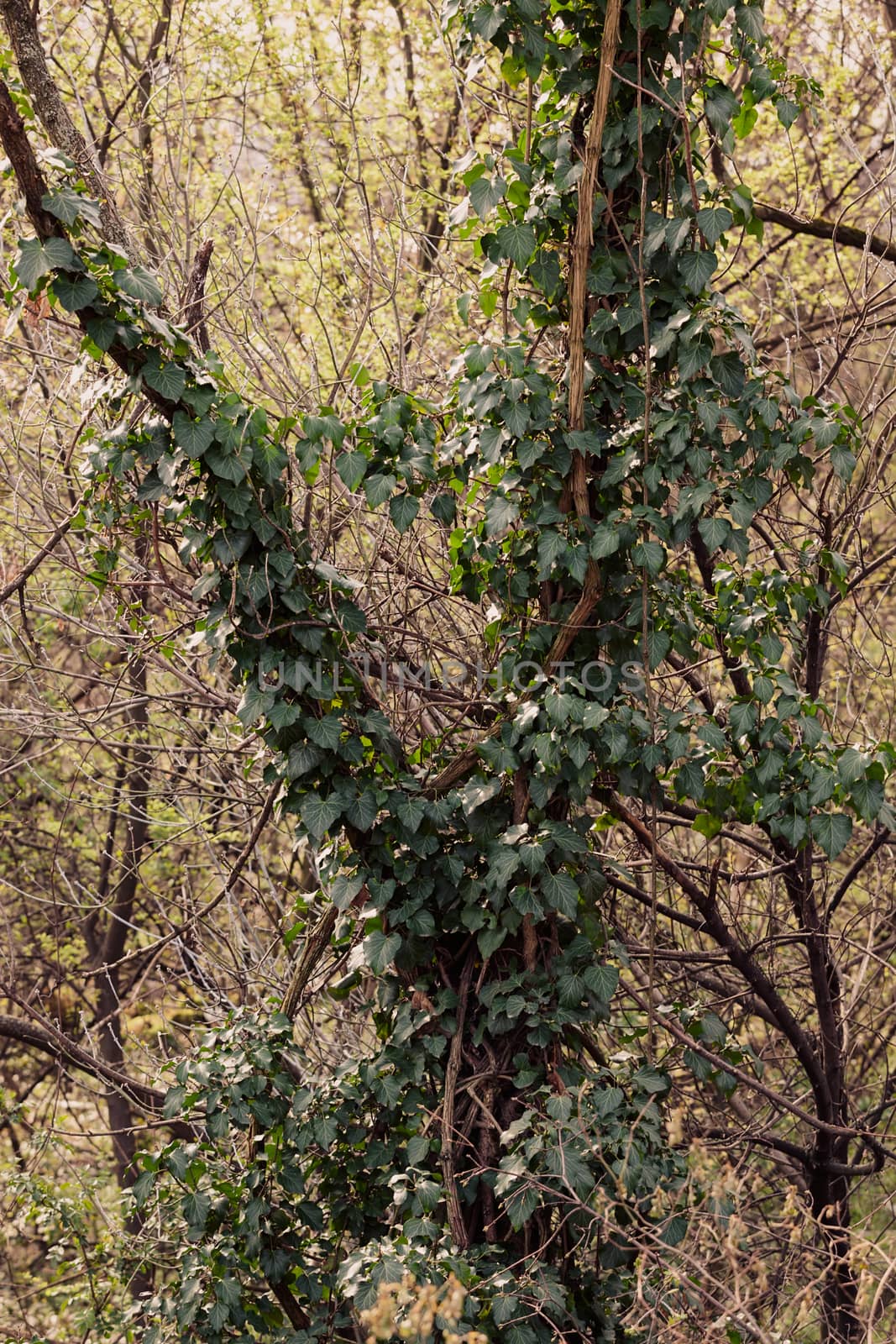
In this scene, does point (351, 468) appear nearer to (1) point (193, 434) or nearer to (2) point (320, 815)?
(1) point (193, 434)

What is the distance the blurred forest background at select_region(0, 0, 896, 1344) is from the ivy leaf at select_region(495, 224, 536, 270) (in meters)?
0.14

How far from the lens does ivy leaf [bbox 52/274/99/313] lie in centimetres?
274

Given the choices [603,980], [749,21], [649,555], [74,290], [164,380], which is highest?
[749,21]

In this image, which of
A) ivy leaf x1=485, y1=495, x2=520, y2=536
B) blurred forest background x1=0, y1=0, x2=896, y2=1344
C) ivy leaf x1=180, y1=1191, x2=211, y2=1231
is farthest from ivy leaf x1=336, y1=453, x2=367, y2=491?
ivy leaf x1=180, y1=1191, x2=211, y2=1231

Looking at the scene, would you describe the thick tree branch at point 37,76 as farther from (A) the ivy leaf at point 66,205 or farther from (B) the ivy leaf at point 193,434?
(B) the ivy leaf at point 193,434

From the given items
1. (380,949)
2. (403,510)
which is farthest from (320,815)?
(403,510)

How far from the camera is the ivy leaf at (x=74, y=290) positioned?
2736mm

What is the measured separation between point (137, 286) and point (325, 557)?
120 centimetres

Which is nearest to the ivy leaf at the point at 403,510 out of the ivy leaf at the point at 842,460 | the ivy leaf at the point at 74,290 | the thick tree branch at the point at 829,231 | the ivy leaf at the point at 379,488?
the ivy leaf at the point at 379,488

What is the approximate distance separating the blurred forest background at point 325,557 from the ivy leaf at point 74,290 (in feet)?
0.45

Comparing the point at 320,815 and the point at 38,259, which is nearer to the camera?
the point at 38,259

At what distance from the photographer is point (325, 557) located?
150 inches

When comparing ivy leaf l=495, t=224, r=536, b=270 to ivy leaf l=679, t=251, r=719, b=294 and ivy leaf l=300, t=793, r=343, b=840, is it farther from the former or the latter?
Answer: ivy leaf l=300, t=793, r=343, b=840

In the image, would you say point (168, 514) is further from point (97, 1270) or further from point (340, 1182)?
point (97, 1270)
